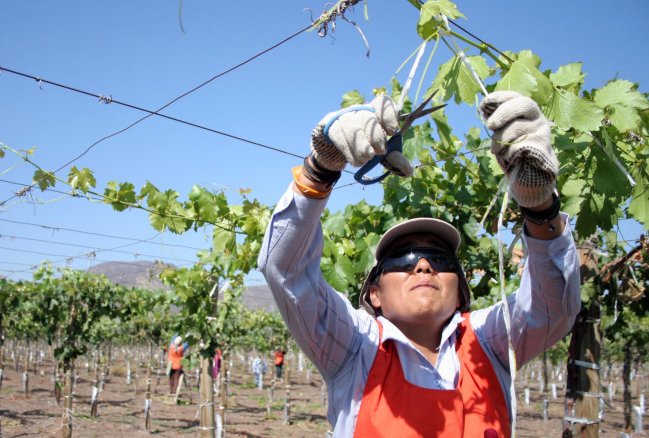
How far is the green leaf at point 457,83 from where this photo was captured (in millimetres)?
1663

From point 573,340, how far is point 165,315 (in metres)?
22.1

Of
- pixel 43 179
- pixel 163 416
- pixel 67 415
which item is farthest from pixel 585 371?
pixel 163 416

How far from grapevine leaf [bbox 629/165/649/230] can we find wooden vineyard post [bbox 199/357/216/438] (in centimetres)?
621

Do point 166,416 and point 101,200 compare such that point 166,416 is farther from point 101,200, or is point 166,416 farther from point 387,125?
point 387,125

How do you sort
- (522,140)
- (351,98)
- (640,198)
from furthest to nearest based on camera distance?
(351,98) → (640,198) → (522,140)

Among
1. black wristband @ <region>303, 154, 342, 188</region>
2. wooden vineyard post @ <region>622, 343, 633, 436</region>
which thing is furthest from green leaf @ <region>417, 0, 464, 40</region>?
wooden vineyard post @ <region>622, 343, 633, 436</region>

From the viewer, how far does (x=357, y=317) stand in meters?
1.91

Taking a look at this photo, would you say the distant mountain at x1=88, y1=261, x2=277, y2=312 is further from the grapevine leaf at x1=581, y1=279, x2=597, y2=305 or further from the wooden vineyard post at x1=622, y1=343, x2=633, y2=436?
the wooden vineyard post at x1=622, y1=343, x2=633, y2=436

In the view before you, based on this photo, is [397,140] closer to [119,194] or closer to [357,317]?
[357,317]

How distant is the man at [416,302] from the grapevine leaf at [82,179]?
2593mm

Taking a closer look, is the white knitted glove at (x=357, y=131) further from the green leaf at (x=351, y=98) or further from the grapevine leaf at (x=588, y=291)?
the grapevine leaf at (x=588, y=291)

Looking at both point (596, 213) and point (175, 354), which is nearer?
point (596, 213)

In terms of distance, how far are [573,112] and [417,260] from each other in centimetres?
63

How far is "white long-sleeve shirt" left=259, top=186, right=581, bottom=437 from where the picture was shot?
5.38 ft
